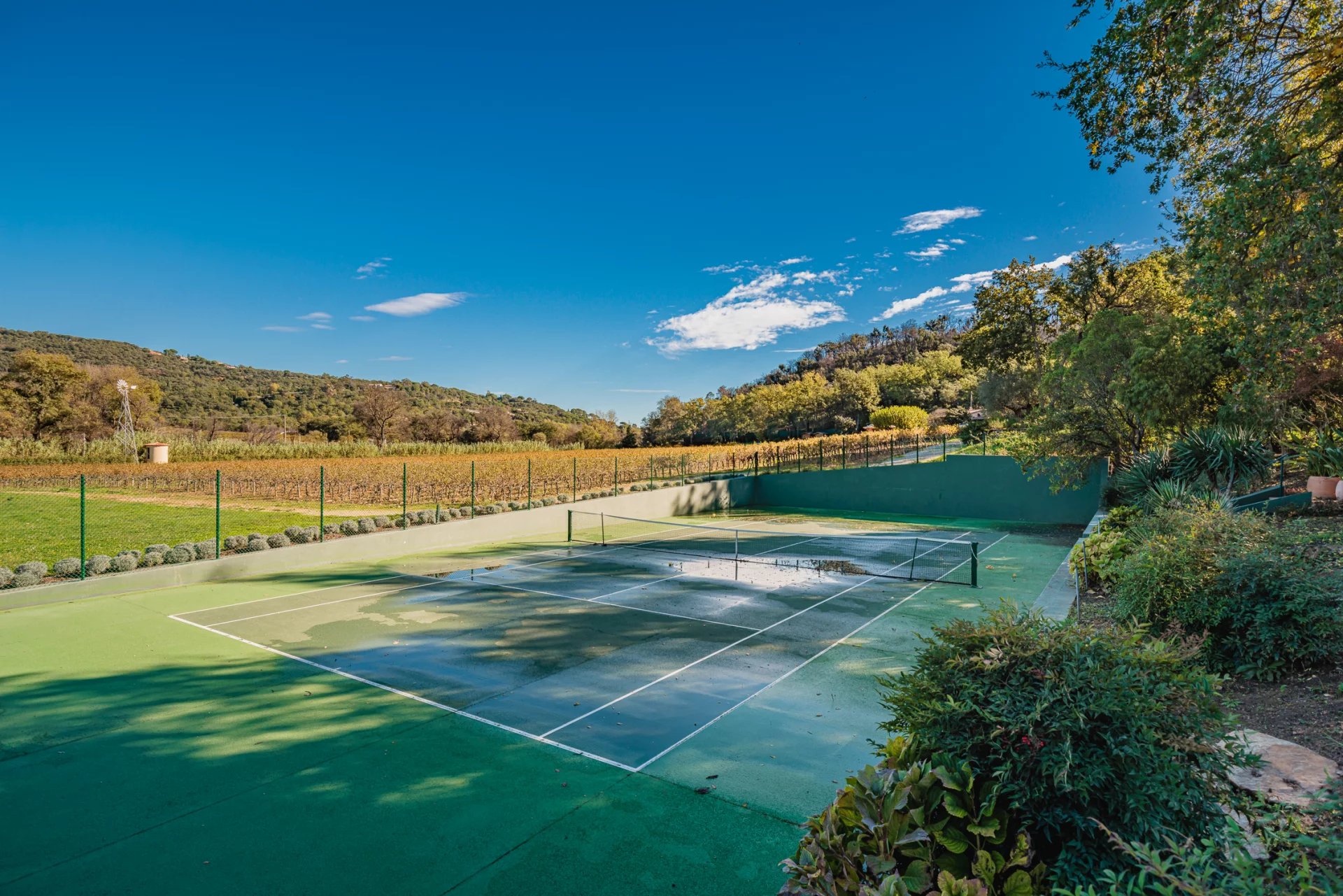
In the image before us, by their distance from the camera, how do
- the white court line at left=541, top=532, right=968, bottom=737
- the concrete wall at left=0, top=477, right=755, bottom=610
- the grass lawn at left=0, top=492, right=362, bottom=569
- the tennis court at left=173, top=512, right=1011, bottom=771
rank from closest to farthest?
1. the white court line at left=541, top=532, right=968, bottom=737
2. the tennis court at left=173, top=512, right=1011, bottom=771
3. the concrete wall at left=0, top=477, right=755, bottom=610
4. the grass lawn at left=0, top=492, right=362, bottom=569

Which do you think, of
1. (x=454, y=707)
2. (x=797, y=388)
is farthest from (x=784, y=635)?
(x=797, y=388)

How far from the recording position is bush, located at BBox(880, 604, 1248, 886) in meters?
2.34

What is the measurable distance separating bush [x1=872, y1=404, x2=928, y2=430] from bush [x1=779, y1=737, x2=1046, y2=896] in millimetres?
44358

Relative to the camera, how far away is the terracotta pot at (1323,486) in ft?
36.1

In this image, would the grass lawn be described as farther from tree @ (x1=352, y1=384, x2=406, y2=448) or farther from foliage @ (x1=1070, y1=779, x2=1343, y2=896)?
tree @ (x1=352, y1=384, x2=406, y2=448)

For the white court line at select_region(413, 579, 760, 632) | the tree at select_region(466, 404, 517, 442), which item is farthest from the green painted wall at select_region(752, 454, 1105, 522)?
the tree at select_region(466, 404, 517, 442)

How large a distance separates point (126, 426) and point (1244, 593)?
52.3m

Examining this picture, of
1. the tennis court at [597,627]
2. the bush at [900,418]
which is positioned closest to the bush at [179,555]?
the tennis court at [597,627]

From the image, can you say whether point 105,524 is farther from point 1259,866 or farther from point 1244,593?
point 1244,593

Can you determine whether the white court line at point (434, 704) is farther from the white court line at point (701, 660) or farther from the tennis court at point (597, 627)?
the white court line at point (701, 660)

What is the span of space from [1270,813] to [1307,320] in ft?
25.0

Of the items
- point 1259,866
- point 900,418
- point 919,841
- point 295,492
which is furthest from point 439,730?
point 900,418

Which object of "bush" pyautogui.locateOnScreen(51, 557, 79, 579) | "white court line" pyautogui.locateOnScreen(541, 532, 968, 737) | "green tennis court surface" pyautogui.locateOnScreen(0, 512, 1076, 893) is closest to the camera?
"green tennis court surface" pyautogui.locateOnScreen(0, 512, 1076, 893)

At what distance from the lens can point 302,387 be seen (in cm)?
8475
